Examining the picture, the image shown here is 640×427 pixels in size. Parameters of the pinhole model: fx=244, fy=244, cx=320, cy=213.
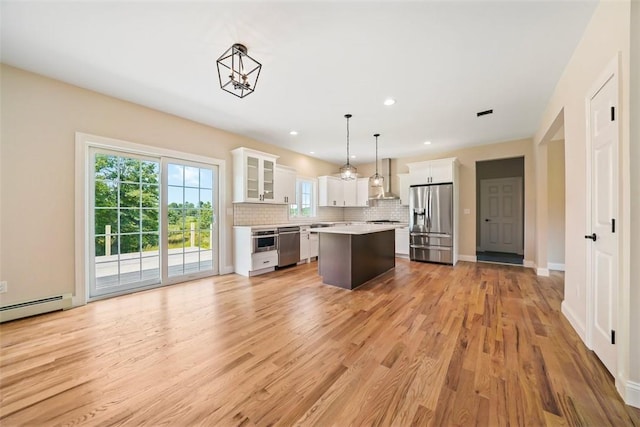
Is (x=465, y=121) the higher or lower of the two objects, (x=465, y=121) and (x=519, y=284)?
the higher

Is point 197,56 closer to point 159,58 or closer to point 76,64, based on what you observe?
point 159,58

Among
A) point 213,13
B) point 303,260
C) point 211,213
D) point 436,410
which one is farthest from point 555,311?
point 211,213

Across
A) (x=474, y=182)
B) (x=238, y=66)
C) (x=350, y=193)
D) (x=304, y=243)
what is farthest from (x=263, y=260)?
(x=474, y=182)

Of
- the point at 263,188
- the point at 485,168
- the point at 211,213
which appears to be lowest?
the point at 211,213

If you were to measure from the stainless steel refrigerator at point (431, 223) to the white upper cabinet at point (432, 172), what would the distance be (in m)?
0.16

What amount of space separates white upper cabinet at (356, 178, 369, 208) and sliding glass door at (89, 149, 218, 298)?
4.16 m

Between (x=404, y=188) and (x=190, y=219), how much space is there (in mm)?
4968

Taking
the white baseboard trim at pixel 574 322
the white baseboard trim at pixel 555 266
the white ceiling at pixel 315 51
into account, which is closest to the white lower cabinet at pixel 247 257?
the white ceiling at pixel 315 51

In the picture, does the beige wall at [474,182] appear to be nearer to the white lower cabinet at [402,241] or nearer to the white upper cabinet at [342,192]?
the white lower cabinet at [402,241]

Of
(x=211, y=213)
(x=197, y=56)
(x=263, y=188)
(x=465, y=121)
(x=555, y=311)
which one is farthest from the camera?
(x=263, y=188)

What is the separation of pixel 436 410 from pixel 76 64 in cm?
433

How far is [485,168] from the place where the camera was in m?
7.06

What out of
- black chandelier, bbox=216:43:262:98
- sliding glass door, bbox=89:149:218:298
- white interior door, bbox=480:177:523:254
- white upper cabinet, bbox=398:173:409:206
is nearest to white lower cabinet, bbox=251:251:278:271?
sliding glass door, bbox=89:149:218:298

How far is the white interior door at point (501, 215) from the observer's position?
6.69 metres
